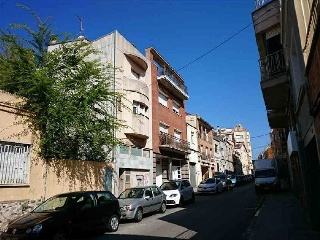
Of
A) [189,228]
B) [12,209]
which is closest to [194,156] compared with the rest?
[189,228]

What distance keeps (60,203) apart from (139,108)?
14.4 m

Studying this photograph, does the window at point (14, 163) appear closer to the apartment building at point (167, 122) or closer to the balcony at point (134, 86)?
the balcony at point (134, 86)

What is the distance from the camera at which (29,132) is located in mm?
12320

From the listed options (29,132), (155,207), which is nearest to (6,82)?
(29,132)

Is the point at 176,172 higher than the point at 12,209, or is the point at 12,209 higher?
the point at 176,172

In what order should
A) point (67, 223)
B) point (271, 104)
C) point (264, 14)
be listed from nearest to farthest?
point (67, 223) → point (264, 14) → point (271, 104)

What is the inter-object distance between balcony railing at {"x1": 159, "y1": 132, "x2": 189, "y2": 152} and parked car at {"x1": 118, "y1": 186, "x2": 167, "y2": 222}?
11413mm

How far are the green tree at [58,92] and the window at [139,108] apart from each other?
6338 mm

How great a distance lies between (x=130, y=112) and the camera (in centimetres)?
2175

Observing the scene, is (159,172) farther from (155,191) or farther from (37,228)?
(37,228)

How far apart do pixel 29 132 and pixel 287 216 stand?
11.0 m

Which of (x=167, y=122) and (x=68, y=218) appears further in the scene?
(x=167, y=122)

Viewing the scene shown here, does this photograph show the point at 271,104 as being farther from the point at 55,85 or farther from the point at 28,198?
the point at 28,198

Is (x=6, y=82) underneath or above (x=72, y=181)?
above
